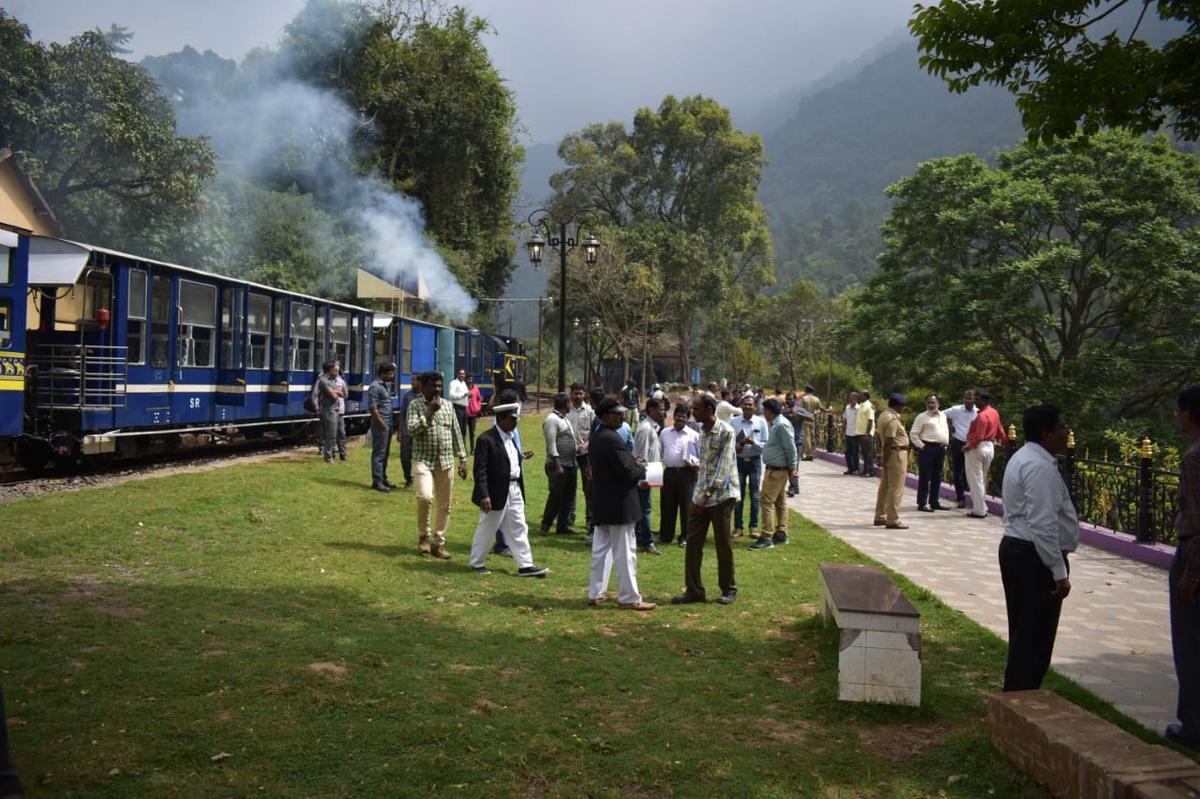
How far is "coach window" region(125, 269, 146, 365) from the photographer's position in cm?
1355

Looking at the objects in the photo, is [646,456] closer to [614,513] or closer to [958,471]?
[614,513]

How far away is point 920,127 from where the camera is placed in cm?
19975

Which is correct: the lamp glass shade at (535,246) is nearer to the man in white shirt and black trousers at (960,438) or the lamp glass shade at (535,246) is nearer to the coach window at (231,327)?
the coach window at (231,327)

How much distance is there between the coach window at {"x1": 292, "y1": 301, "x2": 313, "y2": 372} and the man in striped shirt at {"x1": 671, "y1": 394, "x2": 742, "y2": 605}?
13.0 metres

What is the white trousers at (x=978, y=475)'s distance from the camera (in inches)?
520

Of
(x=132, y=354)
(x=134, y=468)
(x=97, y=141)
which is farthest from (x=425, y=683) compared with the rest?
(x=97, y=141)

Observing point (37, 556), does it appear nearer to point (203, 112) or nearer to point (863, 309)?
point (863, 309)

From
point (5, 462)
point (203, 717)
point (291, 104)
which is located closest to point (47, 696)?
point (203, 717)

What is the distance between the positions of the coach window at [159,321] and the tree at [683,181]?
1679 inches

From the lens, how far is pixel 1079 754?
384 cm

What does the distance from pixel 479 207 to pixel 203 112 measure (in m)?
12.3

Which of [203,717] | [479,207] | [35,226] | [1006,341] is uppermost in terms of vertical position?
[479,207]

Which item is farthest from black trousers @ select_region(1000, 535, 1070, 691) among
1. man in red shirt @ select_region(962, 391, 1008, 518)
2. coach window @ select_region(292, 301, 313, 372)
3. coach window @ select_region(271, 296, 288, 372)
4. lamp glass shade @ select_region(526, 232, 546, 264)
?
lamp glass shade @ select_region(526, 232, 546, 264)

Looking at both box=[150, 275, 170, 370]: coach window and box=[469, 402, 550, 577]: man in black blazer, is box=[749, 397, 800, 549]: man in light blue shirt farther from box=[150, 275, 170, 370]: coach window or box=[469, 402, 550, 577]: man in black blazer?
box=[150, 275, 170, 370]: coach window
